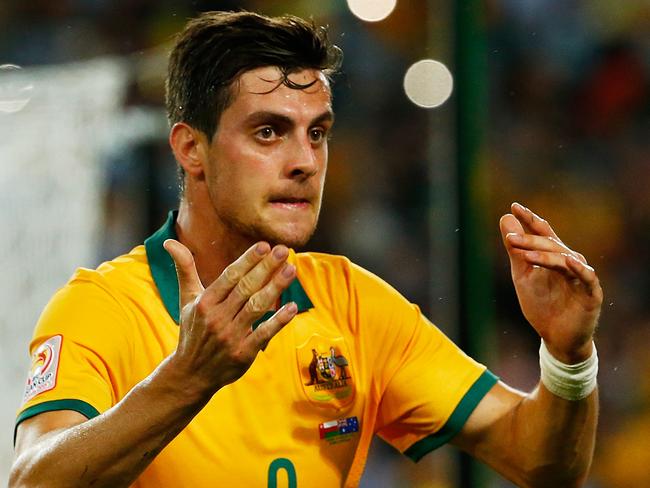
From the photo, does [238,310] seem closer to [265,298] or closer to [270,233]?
[265,298]

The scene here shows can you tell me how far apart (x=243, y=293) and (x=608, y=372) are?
6.97 feet

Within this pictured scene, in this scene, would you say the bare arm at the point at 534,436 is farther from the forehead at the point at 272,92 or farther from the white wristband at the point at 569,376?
the forehead at the point at 272,92

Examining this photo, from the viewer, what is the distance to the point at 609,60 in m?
3.26

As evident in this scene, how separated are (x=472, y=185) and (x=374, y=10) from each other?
128cm

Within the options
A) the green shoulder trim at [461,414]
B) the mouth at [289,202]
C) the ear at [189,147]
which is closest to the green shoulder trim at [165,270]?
the ear at [189,147]

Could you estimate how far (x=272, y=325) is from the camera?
128cm

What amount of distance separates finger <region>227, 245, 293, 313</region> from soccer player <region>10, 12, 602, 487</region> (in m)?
0.22

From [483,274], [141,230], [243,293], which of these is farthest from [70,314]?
[141,230]

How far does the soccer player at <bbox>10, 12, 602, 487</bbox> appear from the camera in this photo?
5.12 feet

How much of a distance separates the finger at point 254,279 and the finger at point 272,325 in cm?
4

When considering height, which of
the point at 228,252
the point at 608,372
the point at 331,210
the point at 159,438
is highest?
the point at 228,252

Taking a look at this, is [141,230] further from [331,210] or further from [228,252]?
[228,252]

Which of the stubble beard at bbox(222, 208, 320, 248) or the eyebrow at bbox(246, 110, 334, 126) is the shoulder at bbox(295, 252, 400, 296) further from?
the eyebrow at bbox(246, 110, 334, 126)

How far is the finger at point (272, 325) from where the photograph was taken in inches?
50.0
